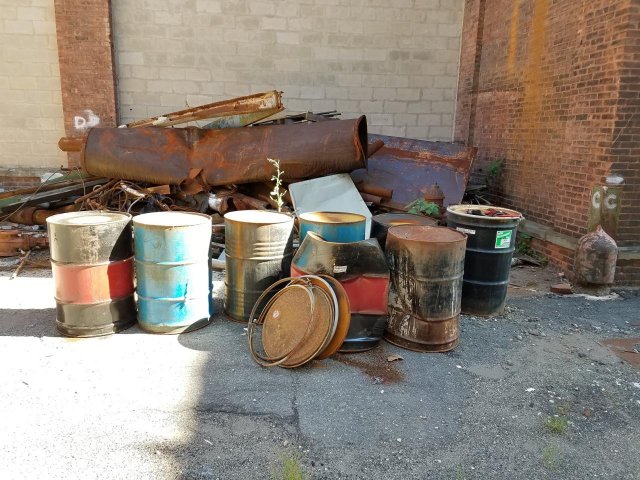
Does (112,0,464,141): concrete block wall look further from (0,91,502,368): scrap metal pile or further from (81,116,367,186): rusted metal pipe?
(0,91,502,368): scrap metal pile

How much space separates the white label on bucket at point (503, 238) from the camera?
16.5 feet

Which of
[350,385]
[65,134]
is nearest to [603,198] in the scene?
[350,385]

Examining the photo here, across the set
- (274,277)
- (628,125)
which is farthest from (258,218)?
(628,125)

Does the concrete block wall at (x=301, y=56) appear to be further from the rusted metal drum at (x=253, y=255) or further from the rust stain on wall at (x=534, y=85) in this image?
the rusted metal drum at (x=253, y=255)

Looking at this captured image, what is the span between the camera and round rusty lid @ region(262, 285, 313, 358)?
13.2ft

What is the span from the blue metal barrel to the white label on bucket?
9.77 ft

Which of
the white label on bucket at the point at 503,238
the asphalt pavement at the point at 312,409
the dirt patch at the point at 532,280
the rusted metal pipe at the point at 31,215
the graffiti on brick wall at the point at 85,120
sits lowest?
the asphalt pavement at the point at 312,409

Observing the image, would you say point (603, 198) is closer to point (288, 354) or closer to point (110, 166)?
point (288, 354)

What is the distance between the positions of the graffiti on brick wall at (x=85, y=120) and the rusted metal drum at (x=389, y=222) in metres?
6.51

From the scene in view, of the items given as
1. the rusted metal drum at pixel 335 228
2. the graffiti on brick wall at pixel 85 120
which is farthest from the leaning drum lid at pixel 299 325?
the graffiti on brick wall at pixel 85 120

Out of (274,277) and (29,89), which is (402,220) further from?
(29,89)

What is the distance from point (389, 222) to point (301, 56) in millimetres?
5639

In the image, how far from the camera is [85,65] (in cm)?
912

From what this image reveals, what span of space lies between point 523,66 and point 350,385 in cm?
650
